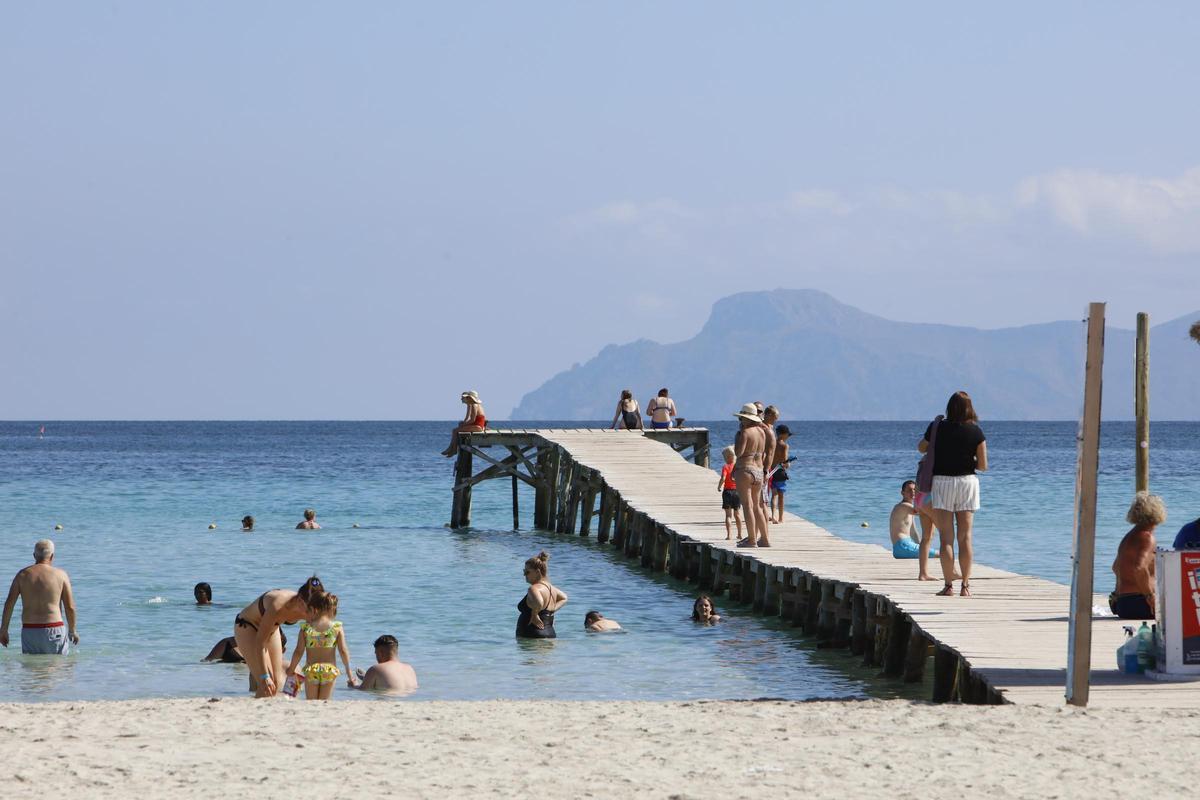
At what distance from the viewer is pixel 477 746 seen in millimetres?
8078

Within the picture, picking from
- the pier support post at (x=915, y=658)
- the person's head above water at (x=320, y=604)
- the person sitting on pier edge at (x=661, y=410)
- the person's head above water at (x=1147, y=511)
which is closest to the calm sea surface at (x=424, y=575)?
the pier support post at (x=915, y=658)

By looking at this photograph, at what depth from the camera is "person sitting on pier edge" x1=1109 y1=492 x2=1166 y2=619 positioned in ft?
33.8

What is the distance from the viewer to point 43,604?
13.9 meters

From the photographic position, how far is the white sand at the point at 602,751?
23.4 feet

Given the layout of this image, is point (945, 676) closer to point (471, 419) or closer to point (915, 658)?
point (915, 658)

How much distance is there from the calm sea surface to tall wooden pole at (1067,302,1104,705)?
12.7ft

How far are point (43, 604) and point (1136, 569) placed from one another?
9.20m

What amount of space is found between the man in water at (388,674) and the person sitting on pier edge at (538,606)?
2.96 metres

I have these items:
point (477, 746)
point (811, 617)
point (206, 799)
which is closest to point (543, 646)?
point (811, 617)

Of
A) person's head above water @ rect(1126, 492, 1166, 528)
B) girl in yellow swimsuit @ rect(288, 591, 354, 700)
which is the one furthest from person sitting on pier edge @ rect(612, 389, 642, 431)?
person's head above water @ rect(1126, 492, 1166, 528)

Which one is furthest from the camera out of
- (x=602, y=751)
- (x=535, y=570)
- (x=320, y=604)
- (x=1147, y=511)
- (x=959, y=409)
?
(x=535, y=570)

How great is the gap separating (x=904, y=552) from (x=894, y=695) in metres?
4.61

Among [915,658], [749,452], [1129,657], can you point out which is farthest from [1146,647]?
[749,452]

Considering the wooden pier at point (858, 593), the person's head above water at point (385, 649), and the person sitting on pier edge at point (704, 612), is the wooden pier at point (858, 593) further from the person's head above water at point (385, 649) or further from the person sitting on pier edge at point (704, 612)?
the person's head above water at point (385, 649)
